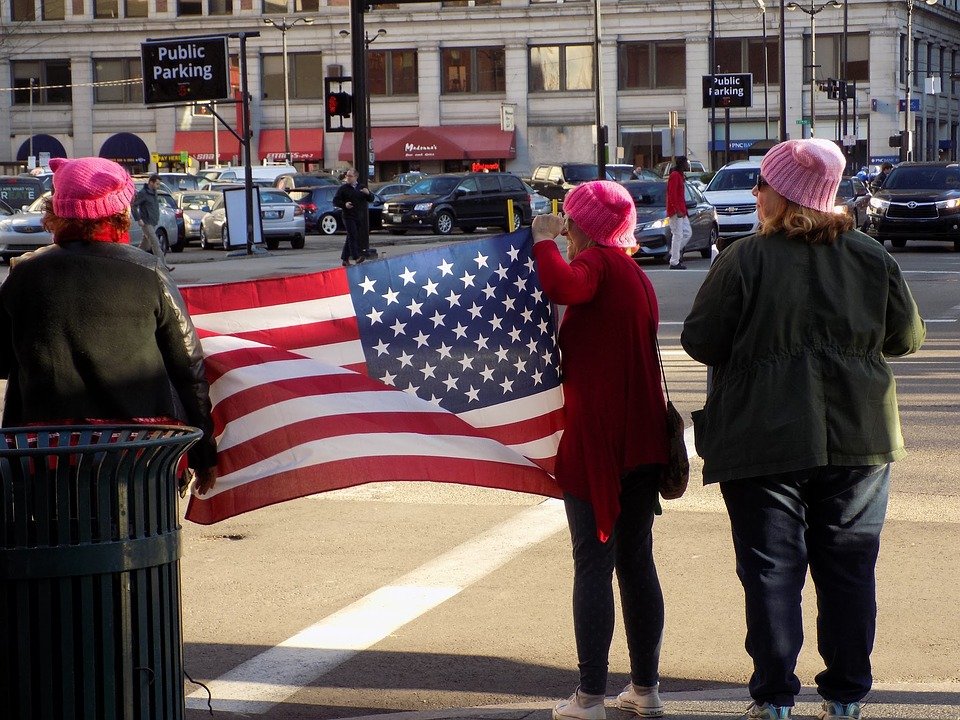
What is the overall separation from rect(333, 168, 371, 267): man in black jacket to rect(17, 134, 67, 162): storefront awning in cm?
4837

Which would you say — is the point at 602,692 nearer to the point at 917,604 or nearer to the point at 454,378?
the point at 454,378

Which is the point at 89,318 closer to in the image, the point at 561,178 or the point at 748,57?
the point at 561,178

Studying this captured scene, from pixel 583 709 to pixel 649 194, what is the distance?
22.5 metres

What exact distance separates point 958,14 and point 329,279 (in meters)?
86.0

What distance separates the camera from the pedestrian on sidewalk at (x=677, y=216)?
2264 cm

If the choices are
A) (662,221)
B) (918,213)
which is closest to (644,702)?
(662,221)

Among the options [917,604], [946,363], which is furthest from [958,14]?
[917,604]

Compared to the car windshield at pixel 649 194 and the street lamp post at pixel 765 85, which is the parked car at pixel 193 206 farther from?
the street lamp post at pixel 765 85

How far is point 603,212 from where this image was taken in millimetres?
4309

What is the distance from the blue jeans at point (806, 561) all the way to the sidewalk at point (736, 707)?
25 cm

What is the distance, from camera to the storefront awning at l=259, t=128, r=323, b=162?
71875 millimetres

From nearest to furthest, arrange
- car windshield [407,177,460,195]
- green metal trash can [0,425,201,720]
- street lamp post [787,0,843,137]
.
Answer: green metal trash can [0,425,201,720]
car windshield [407,177,460,195]
street lamp post [787,0,843,137]

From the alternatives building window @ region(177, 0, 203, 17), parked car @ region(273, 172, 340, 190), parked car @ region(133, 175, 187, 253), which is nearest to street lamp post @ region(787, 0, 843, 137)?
parked car @ region(273, 172, 340, 190)

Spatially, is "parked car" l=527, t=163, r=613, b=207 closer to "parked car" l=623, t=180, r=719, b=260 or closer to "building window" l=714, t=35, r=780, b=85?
"parked car" l=623, t=180, r=719, b=260
